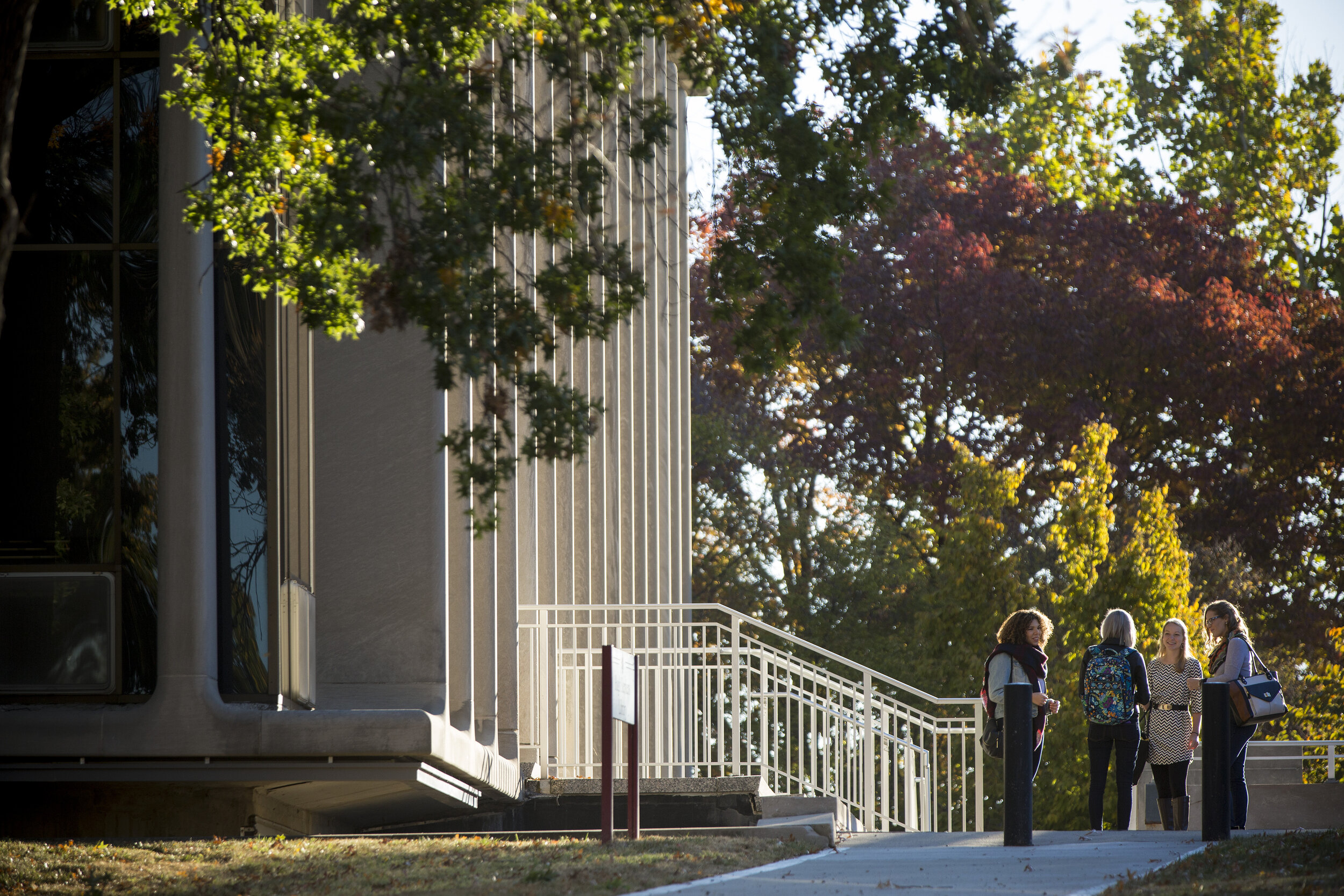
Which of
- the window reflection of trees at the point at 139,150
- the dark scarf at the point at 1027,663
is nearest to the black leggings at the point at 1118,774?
the dark scarf at the point at 1027,663

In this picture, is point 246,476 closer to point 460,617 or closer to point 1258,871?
point 460,617

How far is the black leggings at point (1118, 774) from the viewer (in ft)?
36.0

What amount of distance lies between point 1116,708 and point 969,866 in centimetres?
341

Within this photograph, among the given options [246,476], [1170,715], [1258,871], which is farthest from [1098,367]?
[1258,871]

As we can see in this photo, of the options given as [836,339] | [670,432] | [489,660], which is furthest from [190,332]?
[670,432]

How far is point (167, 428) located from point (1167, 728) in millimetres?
6665

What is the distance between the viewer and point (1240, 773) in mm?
10734

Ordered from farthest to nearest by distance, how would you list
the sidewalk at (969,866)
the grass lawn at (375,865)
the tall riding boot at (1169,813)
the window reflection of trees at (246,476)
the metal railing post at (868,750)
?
the metal railing post at (868,750) → the tall riding boot at (1169,813) → the window reflection of trees at (246,476) → the grass lawn at (375,865) → the sidewalk at (969,866)

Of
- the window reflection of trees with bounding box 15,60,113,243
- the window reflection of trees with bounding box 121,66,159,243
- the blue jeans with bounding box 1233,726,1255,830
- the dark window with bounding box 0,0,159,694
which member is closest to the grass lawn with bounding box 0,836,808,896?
the dark window with bounding box 0,0,159,694

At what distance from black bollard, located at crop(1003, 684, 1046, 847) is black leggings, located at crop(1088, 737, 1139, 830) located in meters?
1.90

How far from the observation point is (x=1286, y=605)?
25.1 m

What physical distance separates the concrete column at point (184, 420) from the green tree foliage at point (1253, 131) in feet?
66.0

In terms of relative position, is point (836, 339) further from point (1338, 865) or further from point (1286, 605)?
point (1286, 605)

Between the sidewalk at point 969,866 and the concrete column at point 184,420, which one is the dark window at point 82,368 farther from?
the sidewalk at point 969,866
